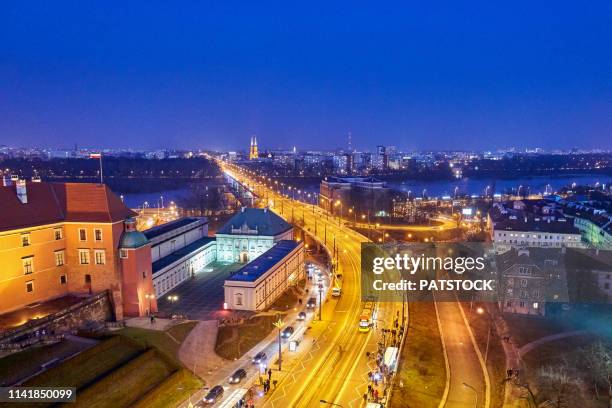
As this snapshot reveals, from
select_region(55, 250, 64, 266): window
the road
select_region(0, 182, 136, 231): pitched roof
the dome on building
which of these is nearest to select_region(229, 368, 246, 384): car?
the road

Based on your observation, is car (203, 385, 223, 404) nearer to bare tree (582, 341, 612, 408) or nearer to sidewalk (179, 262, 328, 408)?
sidewalk (179, 262, 328, 408)

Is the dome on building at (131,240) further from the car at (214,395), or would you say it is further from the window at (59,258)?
the car at (214,395)

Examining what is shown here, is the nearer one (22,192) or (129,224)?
(22,192)

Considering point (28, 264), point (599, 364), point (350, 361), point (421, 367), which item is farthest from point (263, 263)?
point (599, 364)

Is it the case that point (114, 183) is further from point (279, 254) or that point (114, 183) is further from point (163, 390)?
point (163, 390)

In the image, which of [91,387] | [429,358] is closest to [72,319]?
[91,387]

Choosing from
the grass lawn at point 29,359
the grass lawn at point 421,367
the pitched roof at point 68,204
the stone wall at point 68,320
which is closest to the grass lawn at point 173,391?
the grass lawn at point 29,359

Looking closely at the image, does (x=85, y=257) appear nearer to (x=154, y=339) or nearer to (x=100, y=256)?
(x=100, y=256)
